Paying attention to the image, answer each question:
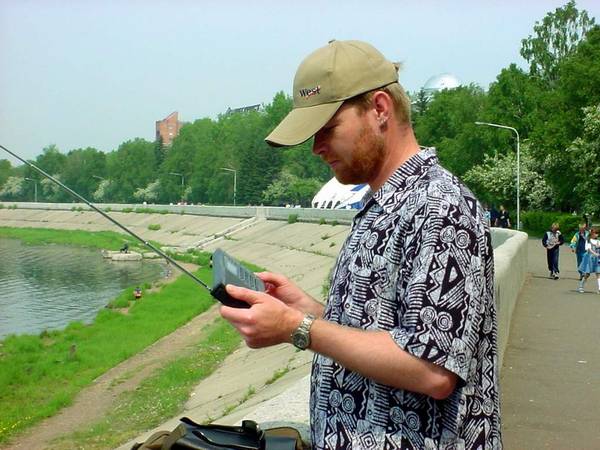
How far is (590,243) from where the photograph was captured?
18.8 metres

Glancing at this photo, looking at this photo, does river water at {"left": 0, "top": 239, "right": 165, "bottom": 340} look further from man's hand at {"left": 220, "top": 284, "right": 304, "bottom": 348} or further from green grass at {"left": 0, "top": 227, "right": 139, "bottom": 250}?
man's hand at {"left": 220, "top": 284, "right": 304, "bottom": 348}

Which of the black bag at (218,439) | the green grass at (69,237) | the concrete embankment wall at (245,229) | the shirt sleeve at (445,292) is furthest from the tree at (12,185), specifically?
the shirt sleeve at (445,292)

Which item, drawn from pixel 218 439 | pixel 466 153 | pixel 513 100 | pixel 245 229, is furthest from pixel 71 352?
pixel 466 153

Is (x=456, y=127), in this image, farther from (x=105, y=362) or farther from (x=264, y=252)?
(x=105, y=362)

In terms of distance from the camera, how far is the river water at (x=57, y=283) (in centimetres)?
3027

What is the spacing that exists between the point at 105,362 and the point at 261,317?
18607 mm

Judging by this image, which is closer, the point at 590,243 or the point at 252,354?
the point at 252,354

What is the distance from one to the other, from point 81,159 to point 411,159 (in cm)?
4719

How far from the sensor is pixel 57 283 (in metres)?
43.7

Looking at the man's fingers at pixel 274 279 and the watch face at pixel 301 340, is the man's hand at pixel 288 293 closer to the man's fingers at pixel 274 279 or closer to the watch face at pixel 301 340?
the man's fingers at pixel 274 279

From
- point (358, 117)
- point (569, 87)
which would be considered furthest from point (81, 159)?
point (358, 117)

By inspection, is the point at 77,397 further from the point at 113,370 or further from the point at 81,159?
the point at 81,159

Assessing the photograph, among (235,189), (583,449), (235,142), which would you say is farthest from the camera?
(235,142)

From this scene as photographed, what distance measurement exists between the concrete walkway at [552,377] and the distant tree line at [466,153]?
285cm
